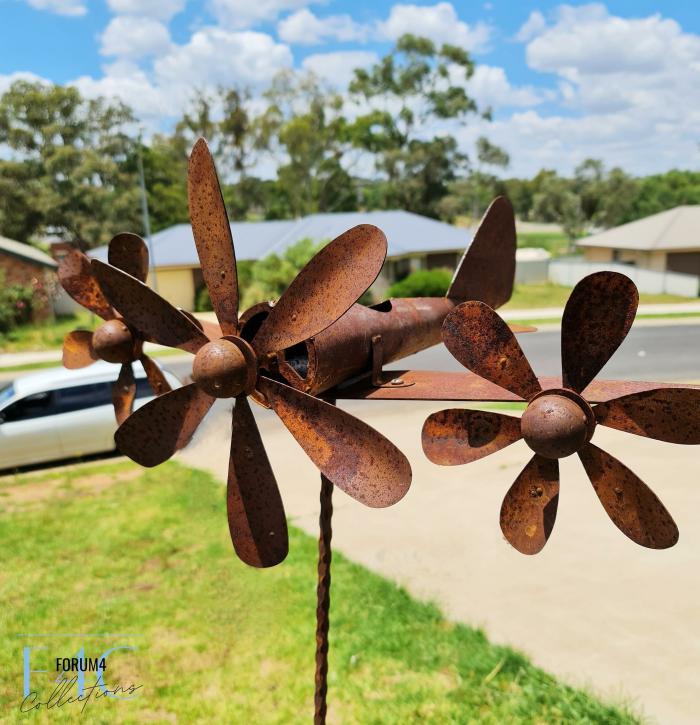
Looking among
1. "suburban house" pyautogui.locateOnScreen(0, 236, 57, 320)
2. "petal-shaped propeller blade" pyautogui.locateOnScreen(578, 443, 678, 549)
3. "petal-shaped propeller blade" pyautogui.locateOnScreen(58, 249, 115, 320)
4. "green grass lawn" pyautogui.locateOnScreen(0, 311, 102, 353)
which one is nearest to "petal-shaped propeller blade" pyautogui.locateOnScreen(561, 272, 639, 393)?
"petal-shaped propeller blade" pyautogui.locateOnScreen(578, 443, 678, 549)

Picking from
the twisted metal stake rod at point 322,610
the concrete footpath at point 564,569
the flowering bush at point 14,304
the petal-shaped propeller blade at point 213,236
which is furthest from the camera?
the flowering bush at point 14,304

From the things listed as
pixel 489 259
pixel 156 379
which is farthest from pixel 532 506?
pixel 156 379

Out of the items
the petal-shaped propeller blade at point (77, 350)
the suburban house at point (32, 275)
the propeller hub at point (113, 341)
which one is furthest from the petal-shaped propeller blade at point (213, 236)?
the suburban house at point (32, 275)

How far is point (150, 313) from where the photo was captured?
291 cm

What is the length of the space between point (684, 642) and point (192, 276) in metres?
28.6

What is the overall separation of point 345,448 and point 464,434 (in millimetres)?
484

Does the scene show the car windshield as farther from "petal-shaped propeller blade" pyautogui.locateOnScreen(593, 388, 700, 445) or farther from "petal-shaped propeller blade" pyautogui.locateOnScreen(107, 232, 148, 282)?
"petal-shaped propeller blade" pyautogui.locateOnScreen(593, 388, 700, 445)

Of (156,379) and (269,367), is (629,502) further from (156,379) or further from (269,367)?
(156,379)

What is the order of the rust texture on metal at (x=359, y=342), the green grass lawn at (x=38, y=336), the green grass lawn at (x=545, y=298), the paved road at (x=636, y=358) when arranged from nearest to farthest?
1. the rust texture on metal at (x=359, y=342)
2. the paved road at (x=636, y=358)
3. the green grass lawn at (x=38, y=336)
4. the green grass lawn at (x=545, y=298)

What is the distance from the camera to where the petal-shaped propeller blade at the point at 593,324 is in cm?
221

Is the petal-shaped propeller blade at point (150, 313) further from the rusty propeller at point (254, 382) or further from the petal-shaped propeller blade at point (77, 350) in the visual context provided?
the petal-shaped propeller blade at point (77, 350)

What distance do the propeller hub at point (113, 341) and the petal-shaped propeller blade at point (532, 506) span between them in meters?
2.41

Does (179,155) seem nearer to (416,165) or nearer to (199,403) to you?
(416,165)

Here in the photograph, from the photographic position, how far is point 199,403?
2.84m
